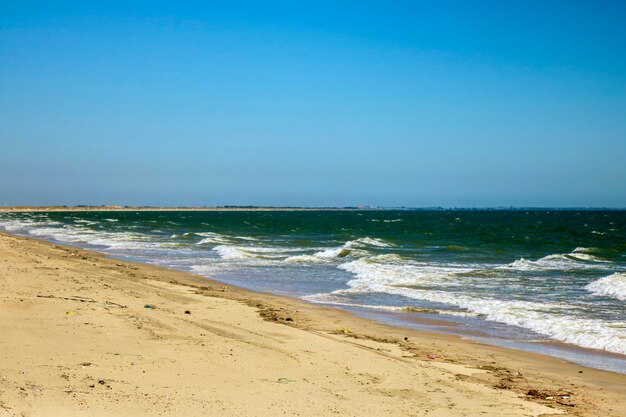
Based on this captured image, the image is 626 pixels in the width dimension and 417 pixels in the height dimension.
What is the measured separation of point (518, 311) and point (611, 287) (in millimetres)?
5306

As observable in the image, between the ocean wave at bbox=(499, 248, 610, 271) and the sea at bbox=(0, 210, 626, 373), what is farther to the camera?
the ocean wave at bbox=(499, 248, 610, 271)

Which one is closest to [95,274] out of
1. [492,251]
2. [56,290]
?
[56,290]

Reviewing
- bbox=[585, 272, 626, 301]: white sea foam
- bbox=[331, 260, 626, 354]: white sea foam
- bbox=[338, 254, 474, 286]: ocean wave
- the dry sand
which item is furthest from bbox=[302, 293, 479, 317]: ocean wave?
bbox=[585, 272, 626, 301]: white sea foam

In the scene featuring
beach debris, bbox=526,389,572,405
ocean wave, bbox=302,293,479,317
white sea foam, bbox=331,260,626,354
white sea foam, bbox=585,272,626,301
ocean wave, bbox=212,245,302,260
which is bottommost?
ocean wave, bbox=212,245,302,260

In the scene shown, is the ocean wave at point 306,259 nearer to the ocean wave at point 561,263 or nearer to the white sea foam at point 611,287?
the ocean wave at point 561,263

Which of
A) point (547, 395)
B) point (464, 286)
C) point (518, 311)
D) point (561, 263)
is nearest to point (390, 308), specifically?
point (518, 311)

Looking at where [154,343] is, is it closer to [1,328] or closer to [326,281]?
[1,328]

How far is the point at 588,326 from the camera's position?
13.1m

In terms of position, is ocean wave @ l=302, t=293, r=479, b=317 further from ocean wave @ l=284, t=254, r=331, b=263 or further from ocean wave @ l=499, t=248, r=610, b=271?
ocean wave @ l=284, t=254, r=331, b=263

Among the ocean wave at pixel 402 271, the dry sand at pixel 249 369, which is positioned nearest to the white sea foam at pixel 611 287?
the ocean wave at pixel 402 271

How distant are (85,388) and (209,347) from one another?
8.46 feet

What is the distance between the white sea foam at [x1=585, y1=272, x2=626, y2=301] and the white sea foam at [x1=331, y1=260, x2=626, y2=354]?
110 inches

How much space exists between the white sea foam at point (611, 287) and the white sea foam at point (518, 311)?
9.13 feet

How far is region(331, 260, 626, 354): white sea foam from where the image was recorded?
12.2 m
